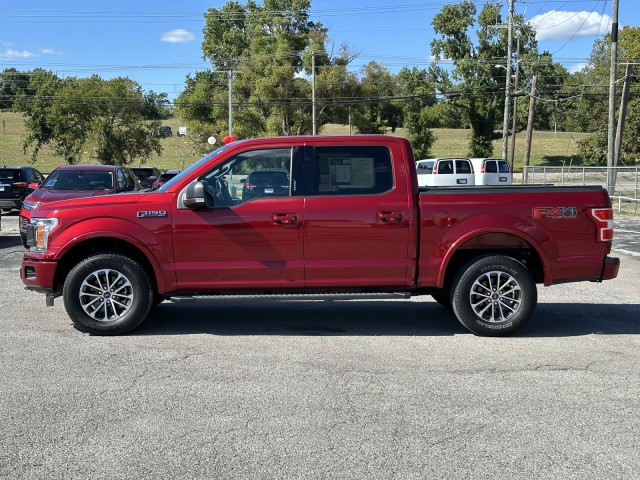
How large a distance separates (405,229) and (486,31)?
63.7 metres

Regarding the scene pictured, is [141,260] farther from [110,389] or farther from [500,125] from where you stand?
[500,125]

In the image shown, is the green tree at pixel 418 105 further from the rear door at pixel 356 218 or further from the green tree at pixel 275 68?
the rear door at pixel 356 218

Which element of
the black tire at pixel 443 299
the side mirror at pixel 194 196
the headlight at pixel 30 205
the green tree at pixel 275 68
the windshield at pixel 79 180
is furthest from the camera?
the green tree at pixel 275 68

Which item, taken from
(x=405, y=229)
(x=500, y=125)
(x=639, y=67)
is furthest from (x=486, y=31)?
(x=405, y=229)

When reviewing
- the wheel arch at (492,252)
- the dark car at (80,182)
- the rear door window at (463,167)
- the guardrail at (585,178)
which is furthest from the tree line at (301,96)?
the wheel arch at (492,252)

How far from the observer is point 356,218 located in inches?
269

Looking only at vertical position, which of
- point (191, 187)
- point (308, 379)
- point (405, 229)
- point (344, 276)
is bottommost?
point (308, 379)

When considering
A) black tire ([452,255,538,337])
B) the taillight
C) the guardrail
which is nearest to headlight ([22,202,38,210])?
black tire ([452,255,538,337])

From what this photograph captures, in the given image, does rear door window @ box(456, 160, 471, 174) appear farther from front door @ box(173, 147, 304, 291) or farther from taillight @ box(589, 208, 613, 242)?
front door @ box(173, 147, 304, 291)

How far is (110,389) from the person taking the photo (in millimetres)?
5270

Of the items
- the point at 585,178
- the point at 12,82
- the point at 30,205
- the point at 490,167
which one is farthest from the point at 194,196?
the point at 12,82

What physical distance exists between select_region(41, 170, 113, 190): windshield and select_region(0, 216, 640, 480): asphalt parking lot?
628cm

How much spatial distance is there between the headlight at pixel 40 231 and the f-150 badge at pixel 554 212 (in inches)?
189

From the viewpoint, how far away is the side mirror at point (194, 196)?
6598 mm
